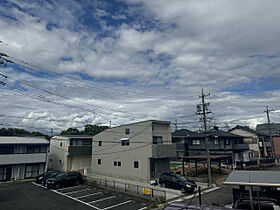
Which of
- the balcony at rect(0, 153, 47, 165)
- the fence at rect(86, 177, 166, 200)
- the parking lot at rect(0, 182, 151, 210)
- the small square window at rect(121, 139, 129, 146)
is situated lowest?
the parking lot at rect(0, 182, 151, 210)

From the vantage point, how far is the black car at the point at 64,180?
21.1 m

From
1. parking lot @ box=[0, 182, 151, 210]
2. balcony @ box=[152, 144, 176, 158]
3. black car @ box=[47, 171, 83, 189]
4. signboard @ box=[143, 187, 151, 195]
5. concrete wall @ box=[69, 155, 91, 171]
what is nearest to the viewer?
parking lot @ box=[0, 182, 151, 210]

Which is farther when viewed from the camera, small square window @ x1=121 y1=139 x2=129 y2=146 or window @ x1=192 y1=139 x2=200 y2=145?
window @ x1=192 y1=139 x2=200 y2=145

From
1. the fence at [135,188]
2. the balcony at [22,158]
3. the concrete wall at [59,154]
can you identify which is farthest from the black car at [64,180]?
the concrete wall at [59,154]

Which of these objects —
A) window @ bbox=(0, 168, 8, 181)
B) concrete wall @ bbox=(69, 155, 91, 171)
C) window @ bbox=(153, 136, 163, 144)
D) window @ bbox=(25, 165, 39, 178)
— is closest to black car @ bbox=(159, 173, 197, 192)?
window @ bbox=(153, 136, 163, 144)

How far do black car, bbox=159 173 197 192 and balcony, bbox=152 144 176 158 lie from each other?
139 inches

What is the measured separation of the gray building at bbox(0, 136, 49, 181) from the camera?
87.2 feet

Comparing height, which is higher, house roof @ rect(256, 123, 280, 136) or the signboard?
house roof @ rect(256, 123, 280, 136)

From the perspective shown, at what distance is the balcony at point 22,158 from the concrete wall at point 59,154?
146 inches

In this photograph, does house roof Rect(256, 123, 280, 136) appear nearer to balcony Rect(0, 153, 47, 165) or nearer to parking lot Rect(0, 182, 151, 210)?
parking lot Rect(0, 182, 151, 210)

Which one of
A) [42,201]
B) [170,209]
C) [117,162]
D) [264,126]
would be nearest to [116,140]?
[117,162]

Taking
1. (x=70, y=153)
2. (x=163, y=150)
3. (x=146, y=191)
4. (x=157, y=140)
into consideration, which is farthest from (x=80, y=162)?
(x=146, y=191)

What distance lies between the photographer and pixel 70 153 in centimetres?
3247

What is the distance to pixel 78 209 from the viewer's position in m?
14.4
